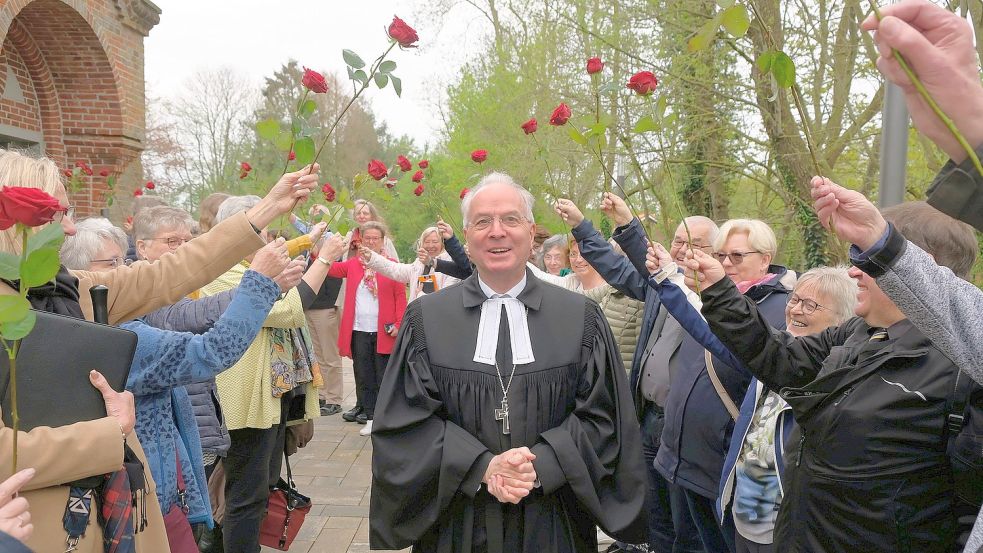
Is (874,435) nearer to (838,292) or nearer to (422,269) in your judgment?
(838,292)

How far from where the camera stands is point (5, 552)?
1.35m

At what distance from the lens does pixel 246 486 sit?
372 centimetres

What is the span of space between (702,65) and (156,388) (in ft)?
24.0

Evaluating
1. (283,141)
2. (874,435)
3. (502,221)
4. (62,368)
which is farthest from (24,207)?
(874,435)

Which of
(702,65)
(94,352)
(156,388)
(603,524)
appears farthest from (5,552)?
(702,65)

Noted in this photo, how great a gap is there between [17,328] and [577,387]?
168 centimetres

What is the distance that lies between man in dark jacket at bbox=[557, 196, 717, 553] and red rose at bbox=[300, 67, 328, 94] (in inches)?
60.0

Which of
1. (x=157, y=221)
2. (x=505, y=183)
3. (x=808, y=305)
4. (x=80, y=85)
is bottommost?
(x=808, y=305)

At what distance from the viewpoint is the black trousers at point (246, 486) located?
12.2 ft

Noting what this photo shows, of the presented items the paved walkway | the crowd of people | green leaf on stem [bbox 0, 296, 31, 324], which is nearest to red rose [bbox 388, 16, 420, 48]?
the crowd of people

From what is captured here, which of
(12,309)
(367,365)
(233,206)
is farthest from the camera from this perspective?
(367,365)

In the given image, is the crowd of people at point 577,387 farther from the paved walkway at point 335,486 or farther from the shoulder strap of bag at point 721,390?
the paved walkway at point 335,486

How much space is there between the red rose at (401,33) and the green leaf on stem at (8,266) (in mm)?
1325

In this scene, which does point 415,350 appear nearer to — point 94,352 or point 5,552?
point 94,352
